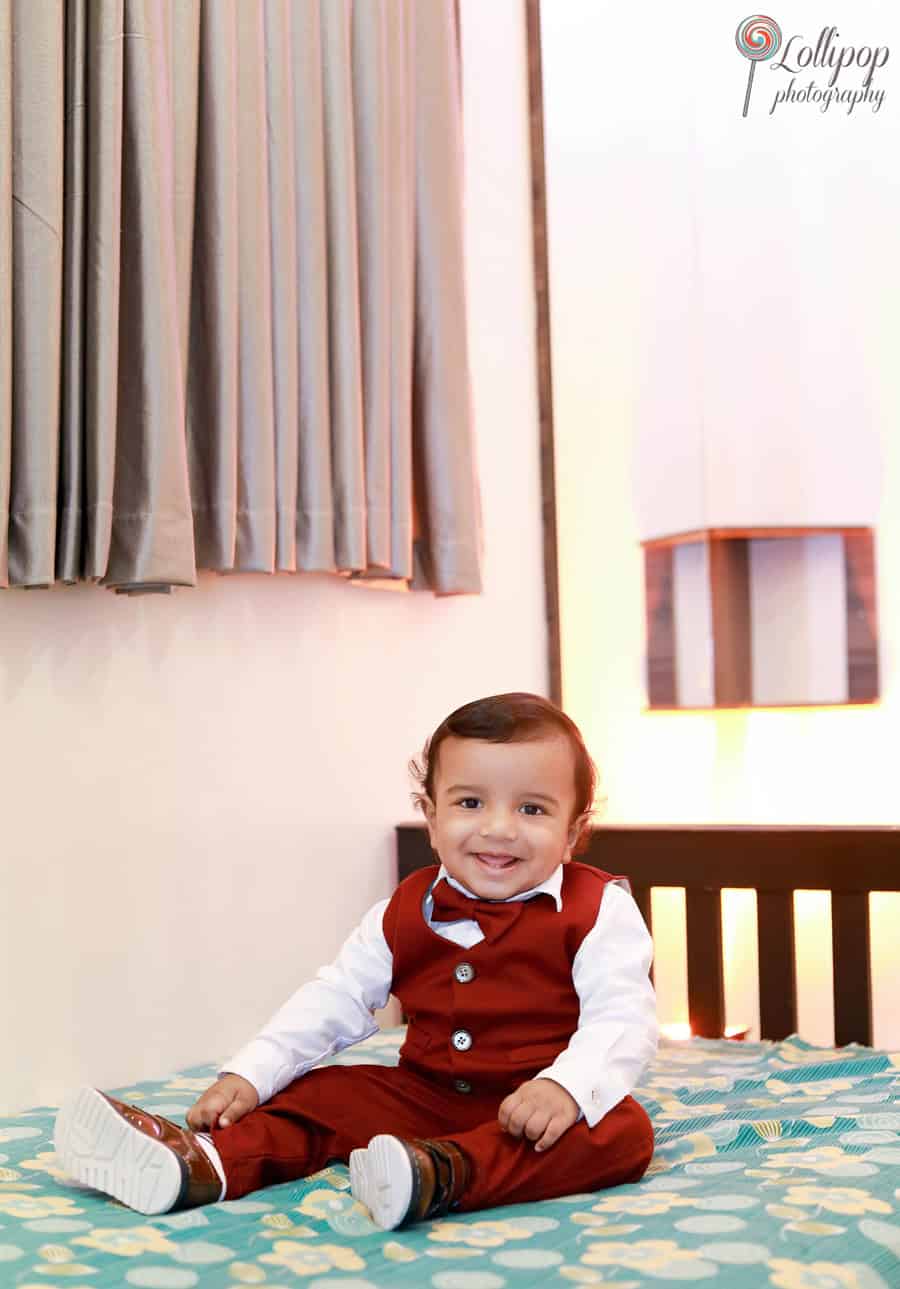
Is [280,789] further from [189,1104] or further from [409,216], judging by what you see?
[409,216]

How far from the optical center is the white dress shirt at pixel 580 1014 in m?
1.32

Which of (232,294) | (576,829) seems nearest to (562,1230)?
(576,829)

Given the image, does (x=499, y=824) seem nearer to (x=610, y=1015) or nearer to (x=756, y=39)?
(x=610, y=1015)

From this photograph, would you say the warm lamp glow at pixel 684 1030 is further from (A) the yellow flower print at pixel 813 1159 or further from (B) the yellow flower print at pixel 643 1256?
(B) the yellow flower print at pixel 643 1256

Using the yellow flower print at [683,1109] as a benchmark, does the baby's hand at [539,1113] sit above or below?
above

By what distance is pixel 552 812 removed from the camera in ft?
4.74

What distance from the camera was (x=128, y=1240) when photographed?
1138 millimetres

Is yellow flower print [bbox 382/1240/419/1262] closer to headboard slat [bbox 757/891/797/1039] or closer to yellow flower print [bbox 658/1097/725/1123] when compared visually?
yellow flower print [bbox 658/1097/725/1123]

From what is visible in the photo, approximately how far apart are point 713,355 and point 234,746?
3.80 ft

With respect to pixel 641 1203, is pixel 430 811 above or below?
above

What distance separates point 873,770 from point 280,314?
133cm

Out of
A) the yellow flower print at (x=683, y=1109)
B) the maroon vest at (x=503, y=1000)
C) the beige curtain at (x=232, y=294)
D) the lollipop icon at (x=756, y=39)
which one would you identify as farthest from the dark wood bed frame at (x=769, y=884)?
the lollipop icon at (x=756, y=39)

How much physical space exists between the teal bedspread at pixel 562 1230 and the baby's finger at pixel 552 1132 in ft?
0.17

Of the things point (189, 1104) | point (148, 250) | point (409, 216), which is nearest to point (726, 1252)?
point (189, 1104)
